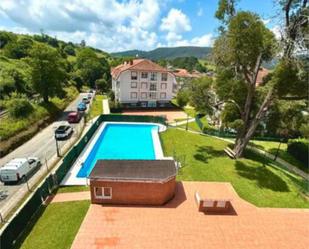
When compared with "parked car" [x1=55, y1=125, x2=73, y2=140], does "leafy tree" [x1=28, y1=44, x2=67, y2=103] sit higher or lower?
higher

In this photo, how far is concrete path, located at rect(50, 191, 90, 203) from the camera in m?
15.4

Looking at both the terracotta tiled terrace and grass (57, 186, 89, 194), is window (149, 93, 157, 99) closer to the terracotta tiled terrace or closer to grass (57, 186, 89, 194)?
grass (57, 186, 89, 194)

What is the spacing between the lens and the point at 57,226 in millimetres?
12625

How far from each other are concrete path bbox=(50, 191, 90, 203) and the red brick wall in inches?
73.6

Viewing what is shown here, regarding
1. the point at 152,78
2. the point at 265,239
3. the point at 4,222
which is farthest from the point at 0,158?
the point at 152,78

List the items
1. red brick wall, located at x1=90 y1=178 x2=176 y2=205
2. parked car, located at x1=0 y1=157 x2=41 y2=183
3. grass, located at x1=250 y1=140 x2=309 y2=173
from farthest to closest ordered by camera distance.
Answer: grass, located at x1=250 y1=140 x2=309 y2=173 < parked car, located at x1=0 y1=157 x2=41 y2=183 < red brick wall, located at x1=90 y1=178 x2=176 y2=205

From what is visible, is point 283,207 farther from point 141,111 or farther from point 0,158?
point 141,111

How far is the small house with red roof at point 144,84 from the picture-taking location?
45.9 metres

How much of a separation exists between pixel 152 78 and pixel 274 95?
31.0 m

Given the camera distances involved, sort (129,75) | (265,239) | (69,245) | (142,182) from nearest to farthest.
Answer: (69,245) < (265,239) < (142,182) < (129,75)

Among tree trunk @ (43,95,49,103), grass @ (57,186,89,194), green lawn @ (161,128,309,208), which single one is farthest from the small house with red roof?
grass @ (57,186,89,194)

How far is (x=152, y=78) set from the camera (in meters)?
47.3

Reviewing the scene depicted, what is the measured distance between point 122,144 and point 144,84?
22.1 m

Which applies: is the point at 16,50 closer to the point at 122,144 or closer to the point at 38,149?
the point at 38,149
